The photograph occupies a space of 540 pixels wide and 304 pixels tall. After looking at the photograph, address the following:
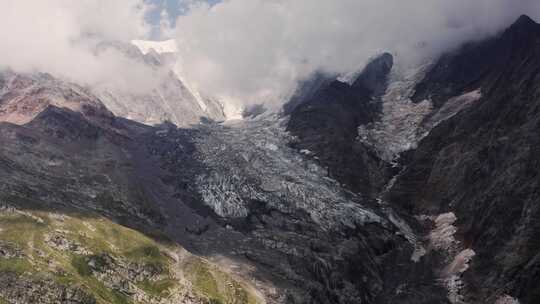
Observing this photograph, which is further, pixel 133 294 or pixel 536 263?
pixel 133 294

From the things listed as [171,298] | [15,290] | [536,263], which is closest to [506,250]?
[536,263]

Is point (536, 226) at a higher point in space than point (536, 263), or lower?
higher

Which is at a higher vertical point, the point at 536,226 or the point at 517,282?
the point at 536,226

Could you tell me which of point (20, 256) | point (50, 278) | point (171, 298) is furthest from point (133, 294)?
point (20, 256)

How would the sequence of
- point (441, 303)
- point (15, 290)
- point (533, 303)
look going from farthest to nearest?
point (441, 303) < point (15, 290) < point (533, 303)

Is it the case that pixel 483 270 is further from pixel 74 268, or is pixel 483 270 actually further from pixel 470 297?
pixel 74 268

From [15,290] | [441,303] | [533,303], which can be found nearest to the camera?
[533,303]

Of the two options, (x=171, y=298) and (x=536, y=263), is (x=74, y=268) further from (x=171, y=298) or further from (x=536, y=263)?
(x=536, y=263)

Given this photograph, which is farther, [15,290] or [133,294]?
[133,294]

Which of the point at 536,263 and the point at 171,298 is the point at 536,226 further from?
the point at 171,298

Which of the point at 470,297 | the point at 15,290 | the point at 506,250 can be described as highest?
the point at 506,250
